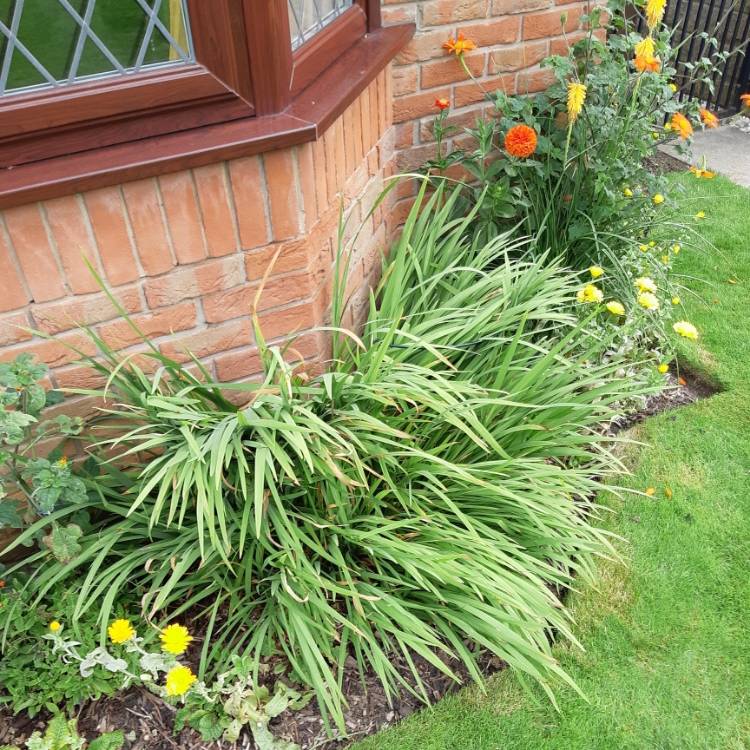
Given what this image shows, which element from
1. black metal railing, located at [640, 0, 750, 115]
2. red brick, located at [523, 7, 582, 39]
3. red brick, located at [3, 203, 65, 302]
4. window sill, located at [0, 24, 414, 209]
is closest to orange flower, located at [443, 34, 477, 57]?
red brick, located at [523, 7, 582, 39]

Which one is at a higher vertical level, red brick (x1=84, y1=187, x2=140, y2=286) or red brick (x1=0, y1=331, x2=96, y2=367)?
red brick (x1=84, y1=187, x2=140, y2=286)

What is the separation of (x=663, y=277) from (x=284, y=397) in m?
1.84

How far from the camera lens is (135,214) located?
5.94ft

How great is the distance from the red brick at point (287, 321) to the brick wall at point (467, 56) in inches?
39.4

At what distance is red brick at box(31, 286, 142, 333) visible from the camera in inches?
72.2

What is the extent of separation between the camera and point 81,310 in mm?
1874

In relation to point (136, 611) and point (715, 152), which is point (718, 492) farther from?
point (715, 152)

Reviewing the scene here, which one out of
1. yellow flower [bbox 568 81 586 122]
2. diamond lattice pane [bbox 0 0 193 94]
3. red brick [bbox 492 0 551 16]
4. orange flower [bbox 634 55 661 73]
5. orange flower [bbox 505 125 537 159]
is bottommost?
orange flower [bbox 505 125 537 159]

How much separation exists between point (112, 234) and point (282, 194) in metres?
0.45

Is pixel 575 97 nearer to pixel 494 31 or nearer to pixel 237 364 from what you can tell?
pixel 494 31

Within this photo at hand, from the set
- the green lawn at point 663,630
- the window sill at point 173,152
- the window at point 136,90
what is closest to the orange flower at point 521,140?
the window sill at point 173,152

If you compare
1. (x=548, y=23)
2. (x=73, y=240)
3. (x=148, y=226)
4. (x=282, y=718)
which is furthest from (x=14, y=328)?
(x=548, y=23)

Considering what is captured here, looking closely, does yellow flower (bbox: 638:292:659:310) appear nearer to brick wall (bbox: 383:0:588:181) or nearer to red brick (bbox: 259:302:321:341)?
brick wall (bbox: 383:0:588:181)

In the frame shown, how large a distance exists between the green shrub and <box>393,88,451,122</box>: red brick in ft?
3.23
